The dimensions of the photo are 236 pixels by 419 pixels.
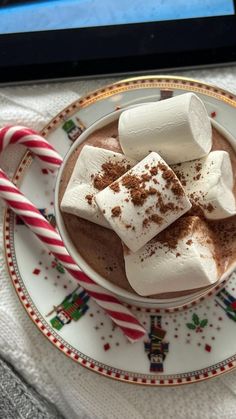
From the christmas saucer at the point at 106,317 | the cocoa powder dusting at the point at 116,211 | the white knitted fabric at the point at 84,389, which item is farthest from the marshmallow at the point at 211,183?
the white knitted fabric at the point at 84,389

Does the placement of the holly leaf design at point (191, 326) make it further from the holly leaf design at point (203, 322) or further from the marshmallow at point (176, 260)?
the marshmallow at point (176, 260)

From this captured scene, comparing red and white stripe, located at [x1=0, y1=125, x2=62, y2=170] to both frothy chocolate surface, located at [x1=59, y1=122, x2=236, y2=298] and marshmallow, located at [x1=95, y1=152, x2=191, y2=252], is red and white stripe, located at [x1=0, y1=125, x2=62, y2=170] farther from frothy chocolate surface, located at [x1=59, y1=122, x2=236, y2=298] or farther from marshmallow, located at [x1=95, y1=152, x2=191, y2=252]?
marshmallow, located at [x1=95, y1=152, x2=191, y2=252]

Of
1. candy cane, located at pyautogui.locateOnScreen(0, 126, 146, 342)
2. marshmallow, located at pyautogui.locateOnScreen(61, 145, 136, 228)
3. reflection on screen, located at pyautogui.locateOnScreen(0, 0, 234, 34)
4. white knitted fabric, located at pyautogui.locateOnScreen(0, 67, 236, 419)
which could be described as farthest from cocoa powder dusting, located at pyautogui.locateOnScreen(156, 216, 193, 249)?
reflection on screen, located at pyautogui.locateOnScreen(0, 0, 234, 34)

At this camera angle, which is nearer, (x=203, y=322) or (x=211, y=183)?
(x=211, y=183)

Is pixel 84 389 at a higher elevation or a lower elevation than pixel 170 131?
lower

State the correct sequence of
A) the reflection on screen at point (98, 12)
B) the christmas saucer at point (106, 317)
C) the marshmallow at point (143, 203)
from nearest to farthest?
the marshmallow at point (143, 203)
the christmas saucer at point (106, 317)
the reflection on screen at point (98, 12)

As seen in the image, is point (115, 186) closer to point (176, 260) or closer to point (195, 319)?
point (176, 260)

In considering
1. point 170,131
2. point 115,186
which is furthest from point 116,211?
point 170,131
